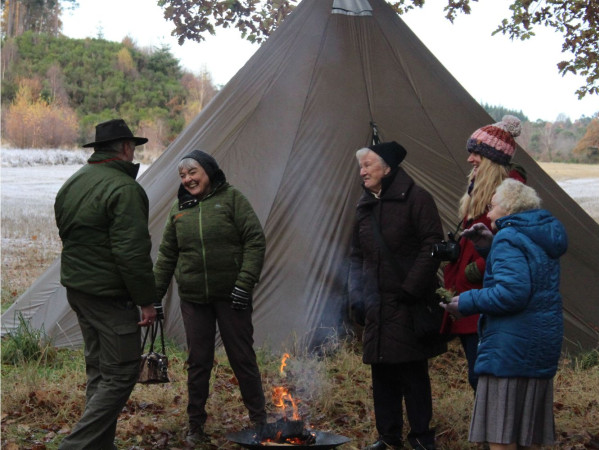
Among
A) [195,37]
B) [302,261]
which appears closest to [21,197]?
[195,37]

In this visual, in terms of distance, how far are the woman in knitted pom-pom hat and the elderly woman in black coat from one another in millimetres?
142

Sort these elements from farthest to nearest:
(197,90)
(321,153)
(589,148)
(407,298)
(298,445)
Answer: (197,90) → (589,148) → (321,153) → (407,298) → (298,445)

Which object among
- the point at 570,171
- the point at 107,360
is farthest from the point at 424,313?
the point at 570,171

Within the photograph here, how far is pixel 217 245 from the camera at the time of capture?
4578 millimetres

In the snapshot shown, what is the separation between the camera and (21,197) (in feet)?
59.4

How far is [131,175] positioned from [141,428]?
5.40 ft

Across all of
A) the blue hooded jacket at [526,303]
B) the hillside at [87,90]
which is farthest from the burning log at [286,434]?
the hillside at [87,90]

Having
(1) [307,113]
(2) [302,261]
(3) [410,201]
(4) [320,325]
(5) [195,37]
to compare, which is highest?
(5) [195,37]

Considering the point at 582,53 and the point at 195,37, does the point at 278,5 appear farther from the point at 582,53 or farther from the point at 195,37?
the point at 582,53

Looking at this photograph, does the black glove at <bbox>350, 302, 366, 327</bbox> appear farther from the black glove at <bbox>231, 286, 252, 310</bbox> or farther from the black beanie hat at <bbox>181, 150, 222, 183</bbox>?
the black beanie hat at <bbox>181, 150, 222, 183</bbox>

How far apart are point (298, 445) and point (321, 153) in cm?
321

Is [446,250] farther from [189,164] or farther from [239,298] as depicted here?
[189,164]

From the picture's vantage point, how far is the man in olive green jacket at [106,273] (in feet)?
13.1

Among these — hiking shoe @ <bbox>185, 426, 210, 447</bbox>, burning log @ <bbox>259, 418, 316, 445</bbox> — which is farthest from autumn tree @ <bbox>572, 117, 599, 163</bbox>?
burning log @ <bbox>259, 418, 316, 445</bbox>
